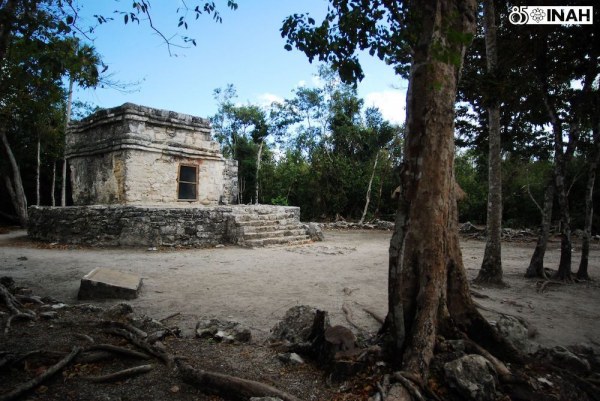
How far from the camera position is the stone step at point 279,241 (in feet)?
35.3

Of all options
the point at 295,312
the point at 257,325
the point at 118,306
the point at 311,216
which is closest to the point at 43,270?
the point at 118,306

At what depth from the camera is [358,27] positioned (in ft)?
12.5

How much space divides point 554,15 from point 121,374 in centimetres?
887

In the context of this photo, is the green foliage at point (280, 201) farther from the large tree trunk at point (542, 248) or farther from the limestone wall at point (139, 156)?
the large tree trunk at point (542, 248)

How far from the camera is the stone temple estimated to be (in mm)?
10250

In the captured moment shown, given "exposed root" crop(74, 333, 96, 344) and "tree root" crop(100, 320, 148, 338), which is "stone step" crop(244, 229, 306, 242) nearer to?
"tree root" crop(100, 320, 148, 338)

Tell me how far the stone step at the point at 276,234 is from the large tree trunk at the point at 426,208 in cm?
806

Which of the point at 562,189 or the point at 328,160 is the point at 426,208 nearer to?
the point at 562,189

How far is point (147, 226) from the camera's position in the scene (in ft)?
33.2

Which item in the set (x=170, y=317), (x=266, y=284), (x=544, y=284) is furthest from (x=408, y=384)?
(x=544, y=284)

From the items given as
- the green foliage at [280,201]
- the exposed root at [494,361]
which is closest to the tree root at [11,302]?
the exposed root at [494,361]

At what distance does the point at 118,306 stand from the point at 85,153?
423 inches

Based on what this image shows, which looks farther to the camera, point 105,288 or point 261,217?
point 261,217

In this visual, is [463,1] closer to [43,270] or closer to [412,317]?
[412,317]
